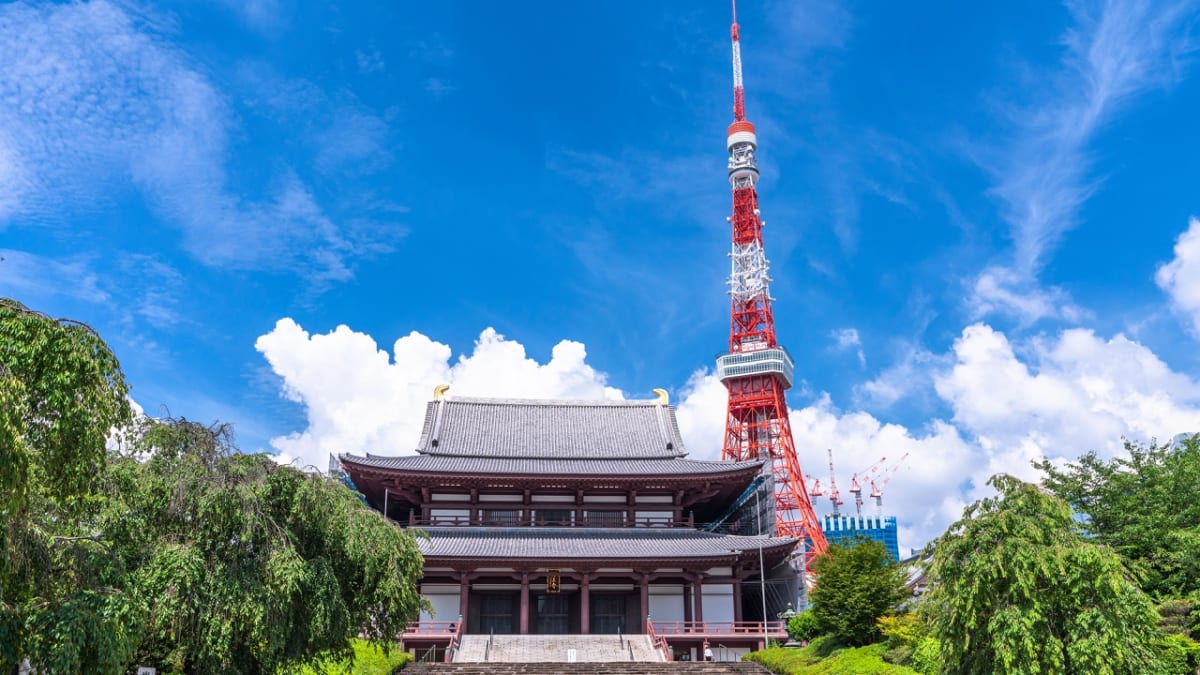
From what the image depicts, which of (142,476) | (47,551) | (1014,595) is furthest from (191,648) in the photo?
(1014,595)

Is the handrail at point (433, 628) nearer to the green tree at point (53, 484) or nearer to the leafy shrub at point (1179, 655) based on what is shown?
the green tree at point (53, 484)

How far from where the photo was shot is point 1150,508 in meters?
22.7

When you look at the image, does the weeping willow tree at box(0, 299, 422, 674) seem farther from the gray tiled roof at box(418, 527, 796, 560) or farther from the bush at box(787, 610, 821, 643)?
the bush at box(787, 610, 821, 643)

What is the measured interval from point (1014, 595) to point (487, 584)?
25197mm

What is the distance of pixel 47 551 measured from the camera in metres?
10.4

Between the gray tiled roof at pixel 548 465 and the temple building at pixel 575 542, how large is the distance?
91 mm

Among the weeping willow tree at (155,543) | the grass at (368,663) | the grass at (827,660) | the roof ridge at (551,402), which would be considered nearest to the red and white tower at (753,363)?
the roof ridge at (551,402)

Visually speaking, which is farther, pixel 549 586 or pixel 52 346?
pixel 549 586

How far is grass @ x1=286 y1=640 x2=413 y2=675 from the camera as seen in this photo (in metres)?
20.4

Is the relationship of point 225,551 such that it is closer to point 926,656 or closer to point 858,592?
point 926,656

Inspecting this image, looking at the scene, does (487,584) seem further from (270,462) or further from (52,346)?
(52,346)

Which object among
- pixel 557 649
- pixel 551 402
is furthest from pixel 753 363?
pixel 557 649

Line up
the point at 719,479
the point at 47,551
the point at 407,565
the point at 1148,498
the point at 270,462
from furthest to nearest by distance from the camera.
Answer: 1. the point at 719,479
2. the point at 1148,498
3. the point at 407,565
4. the point at 270,462
5. the point at 47,551

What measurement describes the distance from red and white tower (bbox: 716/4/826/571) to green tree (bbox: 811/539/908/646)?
3282cm
